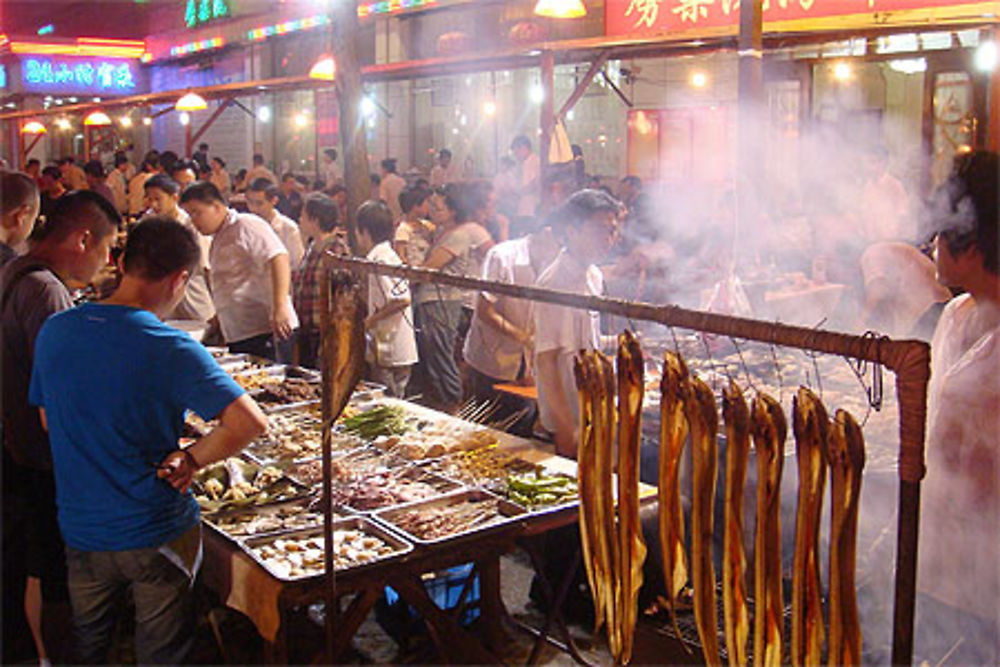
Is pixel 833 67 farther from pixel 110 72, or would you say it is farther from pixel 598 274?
pixel 110 72

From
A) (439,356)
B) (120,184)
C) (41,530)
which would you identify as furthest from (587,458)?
(120,184)

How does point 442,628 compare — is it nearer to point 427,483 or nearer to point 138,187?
point 427,483

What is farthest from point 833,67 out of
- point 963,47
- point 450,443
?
point 450,443

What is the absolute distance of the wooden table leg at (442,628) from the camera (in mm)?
3605

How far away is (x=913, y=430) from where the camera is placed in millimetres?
1760

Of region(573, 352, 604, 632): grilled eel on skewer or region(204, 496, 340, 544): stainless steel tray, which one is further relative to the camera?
region(204, 496, 340, 544): stainless steel tray

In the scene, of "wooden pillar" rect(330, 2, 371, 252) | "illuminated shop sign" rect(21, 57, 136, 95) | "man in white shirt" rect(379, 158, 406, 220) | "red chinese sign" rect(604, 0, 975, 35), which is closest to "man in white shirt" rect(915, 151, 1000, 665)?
"red chinese sign" rect(604, 0, 975, 35)

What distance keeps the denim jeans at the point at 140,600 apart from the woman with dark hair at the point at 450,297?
363cm

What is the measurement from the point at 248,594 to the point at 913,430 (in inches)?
96.2

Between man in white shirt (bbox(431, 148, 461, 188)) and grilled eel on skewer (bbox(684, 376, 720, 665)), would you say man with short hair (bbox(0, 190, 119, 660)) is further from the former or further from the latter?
man in white shirt (bbox(431, 148, 461, 188))

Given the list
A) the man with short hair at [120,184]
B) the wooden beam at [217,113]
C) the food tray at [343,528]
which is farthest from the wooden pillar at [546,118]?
the man with short hair at [120,184]

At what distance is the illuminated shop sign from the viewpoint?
24203 mm

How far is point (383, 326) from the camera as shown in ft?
21.3

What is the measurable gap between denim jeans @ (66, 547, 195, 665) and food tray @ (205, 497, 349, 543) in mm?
323
